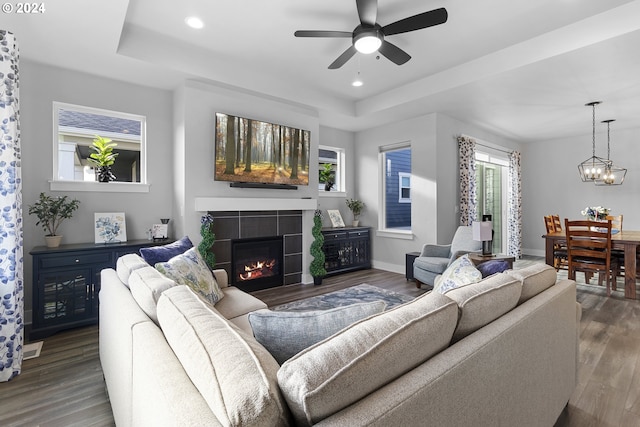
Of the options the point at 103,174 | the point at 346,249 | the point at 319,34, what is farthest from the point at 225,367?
the point at 346,249

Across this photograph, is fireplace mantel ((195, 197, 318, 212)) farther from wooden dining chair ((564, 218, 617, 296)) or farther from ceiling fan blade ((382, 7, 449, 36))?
wooden dining chair ((564, 218, 617, 296))

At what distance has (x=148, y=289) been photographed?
1487 millimetres

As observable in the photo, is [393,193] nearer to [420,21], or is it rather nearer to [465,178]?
[465,178]

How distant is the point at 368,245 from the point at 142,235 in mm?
3882

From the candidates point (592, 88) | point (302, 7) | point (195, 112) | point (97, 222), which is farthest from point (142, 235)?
point (592, 88)

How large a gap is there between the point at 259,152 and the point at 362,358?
3.94 m

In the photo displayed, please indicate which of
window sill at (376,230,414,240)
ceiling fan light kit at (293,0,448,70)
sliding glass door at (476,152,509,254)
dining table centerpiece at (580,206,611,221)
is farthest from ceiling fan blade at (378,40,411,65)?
sliding glass door at (476,152,509,254)

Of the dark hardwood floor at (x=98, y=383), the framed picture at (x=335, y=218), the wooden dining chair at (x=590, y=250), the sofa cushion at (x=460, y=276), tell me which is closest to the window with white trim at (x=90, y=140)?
the dark hardwood floor at (x=98, y=383)

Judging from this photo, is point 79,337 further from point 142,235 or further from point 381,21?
point 381,21

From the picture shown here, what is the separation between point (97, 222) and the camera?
12.1ft

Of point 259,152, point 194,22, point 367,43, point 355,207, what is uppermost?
point 194,22

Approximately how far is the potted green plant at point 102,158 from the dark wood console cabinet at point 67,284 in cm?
91

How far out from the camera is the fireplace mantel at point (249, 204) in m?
3.96

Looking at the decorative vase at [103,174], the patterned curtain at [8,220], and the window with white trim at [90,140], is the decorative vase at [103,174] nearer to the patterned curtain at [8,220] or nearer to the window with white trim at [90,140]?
the window with white trim at [90,140]
